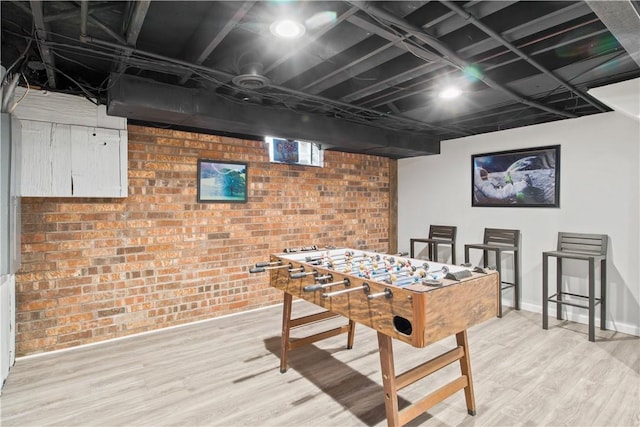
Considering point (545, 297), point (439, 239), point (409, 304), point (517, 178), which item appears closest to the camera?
point (409, 304)

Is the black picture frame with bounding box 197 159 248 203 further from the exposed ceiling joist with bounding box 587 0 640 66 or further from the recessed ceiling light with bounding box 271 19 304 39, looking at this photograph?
the exposed ceiling joist with bounding box 587 0 640 66

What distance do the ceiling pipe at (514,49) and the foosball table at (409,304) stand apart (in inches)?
60.4

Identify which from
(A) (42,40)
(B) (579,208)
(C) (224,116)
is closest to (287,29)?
(C) (224,116)

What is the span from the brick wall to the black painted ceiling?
69 centimetres

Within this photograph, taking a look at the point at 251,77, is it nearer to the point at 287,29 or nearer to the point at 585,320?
the point at 287,29

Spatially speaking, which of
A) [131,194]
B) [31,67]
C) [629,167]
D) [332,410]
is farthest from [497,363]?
[31,67]

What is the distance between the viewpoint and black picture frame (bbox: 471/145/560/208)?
14.1 feet

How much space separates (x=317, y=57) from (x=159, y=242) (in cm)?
266

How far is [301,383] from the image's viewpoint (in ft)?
8.93

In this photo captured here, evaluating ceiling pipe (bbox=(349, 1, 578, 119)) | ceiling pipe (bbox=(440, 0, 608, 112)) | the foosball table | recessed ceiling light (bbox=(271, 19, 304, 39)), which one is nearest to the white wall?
ceiling pipe (bbox=(440, 0, 608, 112))

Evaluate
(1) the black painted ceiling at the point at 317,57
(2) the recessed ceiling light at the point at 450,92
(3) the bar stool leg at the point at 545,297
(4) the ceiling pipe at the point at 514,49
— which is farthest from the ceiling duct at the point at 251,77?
(3) the bar stool leg at the point at 545,297

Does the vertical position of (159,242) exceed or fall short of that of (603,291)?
it exceeds it

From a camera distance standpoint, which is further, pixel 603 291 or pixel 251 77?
pixel 603 291

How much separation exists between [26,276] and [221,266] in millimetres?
1866
